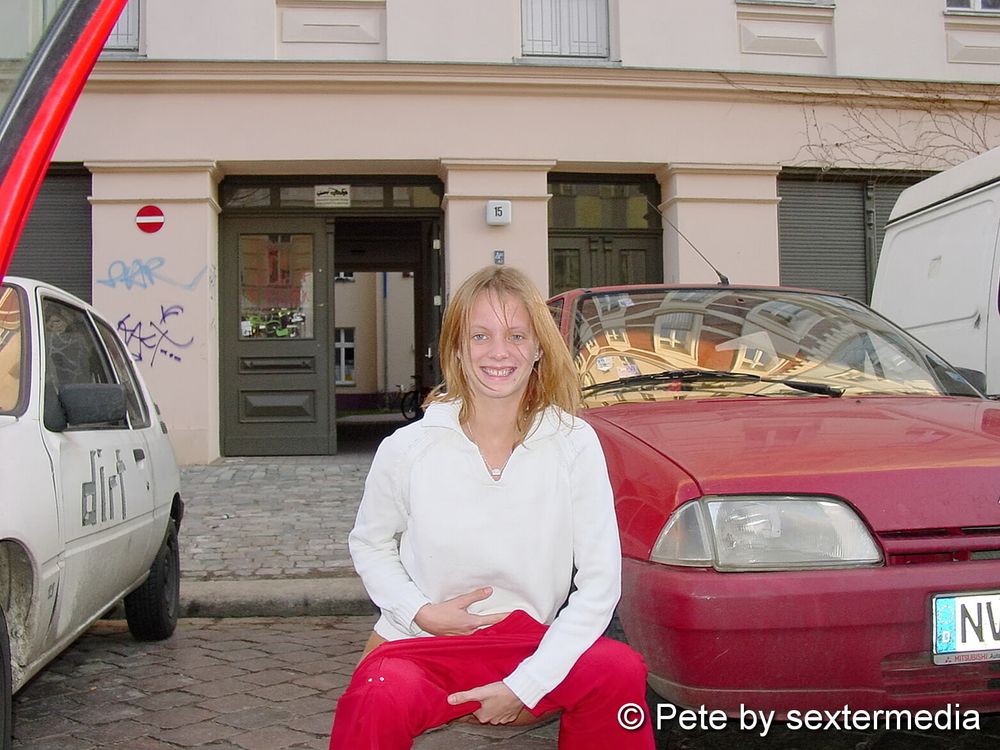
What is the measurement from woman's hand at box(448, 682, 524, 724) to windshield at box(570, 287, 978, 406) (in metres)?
1.62

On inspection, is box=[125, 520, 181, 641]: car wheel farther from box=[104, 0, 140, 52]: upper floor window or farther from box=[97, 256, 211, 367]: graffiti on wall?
box=[104, 0, 140, 52]: upper floor window

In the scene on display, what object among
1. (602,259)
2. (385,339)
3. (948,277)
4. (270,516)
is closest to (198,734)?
(270,516)

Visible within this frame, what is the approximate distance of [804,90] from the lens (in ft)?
35.4

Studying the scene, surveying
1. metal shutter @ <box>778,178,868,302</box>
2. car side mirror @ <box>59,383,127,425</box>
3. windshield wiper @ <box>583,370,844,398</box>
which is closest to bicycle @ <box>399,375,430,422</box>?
metal shutter @ <box>778,178,868,302</box>

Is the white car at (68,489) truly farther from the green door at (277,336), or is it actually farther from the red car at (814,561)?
the green door at (277,336)

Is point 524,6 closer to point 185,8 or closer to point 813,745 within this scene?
point 185,8

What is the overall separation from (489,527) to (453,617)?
208 millimetres

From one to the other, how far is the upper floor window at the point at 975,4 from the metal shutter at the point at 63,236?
10.5m

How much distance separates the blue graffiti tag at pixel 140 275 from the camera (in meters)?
10.0

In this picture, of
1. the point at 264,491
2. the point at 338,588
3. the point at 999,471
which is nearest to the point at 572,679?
the point at 999,471

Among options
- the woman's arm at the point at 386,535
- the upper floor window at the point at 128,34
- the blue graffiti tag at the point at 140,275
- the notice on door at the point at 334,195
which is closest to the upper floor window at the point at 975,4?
the notice on door at the point at 334,195

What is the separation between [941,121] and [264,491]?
8.91 metres

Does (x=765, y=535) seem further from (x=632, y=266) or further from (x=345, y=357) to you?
(x=345, y=357)

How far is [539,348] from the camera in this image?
7.46 ft
